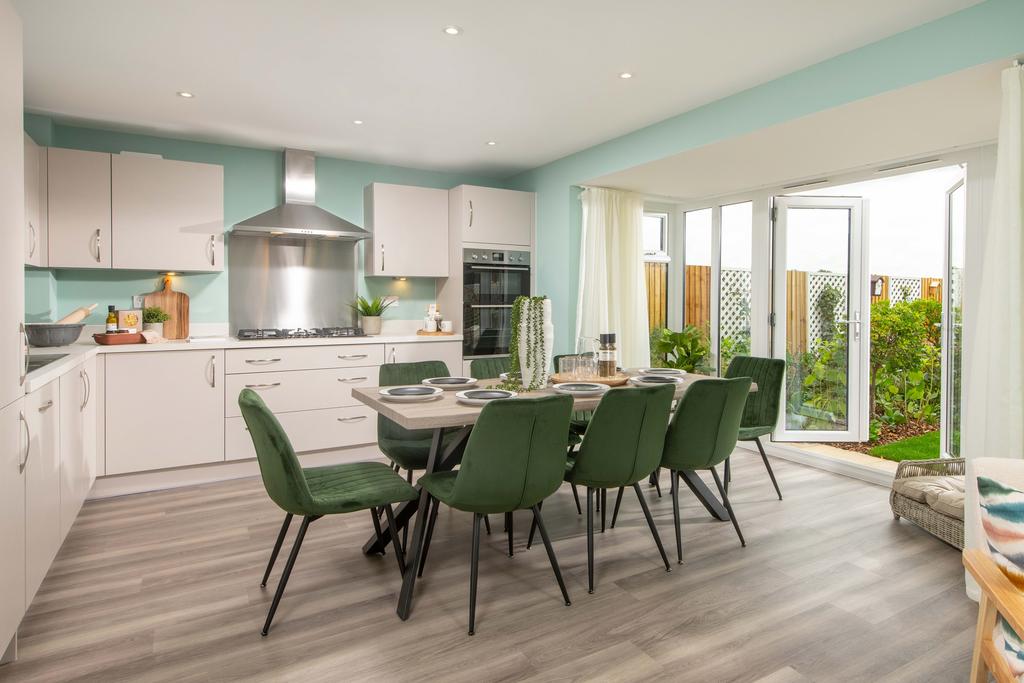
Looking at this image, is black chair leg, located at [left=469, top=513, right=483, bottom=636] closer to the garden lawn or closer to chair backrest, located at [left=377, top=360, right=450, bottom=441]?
chair backrest, located at [left=377, top=360, right=450, bottom=441]

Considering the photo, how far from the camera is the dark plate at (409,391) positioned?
2877 millimetres

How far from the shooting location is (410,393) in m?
2.88

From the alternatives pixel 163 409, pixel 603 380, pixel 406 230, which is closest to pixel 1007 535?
pixel 603 380

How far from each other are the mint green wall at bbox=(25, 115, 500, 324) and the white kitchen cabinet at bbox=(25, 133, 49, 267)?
249 millimetres

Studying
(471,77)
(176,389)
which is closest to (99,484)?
(176,389)

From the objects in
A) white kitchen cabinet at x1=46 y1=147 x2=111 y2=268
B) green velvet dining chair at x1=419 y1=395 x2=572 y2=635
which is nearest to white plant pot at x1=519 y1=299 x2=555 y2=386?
green velvet dining chair at x1=419 y1=395 x2=572 y2=635

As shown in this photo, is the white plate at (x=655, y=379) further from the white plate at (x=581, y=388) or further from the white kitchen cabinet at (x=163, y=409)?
the white kitchen cabinet at (x=163, y=409)

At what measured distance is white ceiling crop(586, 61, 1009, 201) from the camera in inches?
115

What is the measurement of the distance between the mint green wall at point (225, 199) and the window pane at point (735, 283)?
7.99 feet

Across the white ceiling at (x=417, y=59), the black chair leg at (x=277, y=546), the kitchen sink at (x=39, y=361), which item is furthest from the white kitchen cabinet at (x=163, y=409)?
the black chair leg at (x=277, y=546)

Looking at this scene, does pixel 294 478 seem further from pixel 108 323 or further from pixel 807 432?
pixel 807 432

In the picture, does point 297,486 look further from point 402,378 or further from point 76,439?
point 76,439

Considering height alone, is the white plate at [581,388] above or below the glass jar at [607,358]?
below

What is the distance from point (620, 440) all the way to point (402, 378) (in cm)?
137
